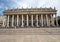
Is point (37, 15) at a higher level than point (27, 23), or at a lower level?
higher

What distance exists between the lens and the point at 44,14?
81000 millimetres

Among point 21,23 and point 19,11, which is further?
point 21,23

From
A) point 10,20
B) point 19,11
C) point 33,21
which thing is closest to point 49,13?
point 33,21

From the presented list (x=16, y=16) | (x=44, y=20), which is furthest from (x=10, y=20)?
(x=44, y=20)

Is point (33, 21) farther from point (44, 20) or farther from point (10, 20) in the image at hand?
point (10, 20)

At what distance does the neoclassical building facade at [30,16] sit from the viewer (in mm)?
78562

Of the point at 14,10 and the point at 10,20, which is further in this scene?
the point at 10,20

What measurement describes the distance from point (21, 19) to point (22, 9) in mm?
9132

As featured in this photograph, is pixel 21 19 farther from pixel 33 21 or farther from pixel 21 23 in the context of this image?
pixel 33 21

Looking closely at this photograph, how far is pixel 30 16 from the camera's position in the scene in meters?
85.1

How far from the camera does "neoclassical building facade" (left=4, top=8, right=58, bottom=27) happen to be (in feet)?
258

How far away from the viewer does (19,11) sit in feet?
259

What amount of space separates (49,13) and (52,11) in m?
2.48

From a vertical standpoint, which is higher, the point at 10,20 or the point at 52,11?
the point at 52,11
